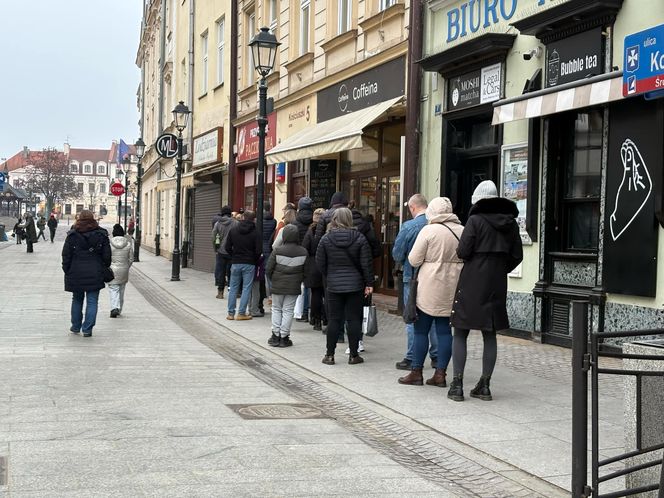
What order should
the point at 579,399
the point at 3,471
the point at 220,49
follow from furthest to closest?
the point at 220,49, the point at 3,471, the point at 579,399

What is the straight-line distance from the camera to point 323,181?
59.0ft

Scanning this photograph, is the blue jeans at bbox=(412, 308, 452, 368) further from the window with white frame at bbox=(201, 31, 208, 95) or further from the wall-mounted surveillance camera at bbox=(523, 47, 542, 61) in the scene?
the window with white frame at bbox=(201, 31, 208, 95)

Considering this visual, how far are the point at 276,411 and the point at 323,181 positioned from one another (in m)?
11.7

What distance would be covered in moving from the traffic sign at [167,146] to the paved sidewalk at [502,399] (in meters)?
13.0

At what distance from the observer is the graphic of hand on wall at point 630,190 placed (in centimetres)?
868

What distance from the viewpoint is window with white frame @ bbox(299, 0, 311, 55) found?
1870 centimetres

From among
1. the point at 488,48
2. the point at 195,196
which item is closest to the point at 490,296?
the point at 488,48

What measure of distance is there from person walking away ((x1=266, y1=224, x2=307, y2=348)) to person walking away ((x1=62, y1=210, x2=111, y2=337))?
7.93ft

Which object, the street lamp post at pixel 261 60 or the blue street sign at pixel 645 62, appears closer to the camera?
the blue street sign at pixel 645 62

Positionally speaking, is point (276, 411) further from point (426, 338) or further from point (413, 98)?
point (413, 98)

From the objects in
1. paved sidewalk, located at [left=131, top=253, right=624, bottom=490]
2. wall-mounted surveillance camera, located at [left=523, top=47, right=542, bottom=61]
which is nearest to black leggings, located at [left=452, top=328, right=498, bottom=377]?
paved sidewalk, located at [left=131, top=253, right=624, bottom=490]

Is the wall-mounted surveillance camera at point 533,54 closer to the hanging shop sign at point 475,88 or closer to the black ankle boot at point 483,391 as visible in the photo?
the hanging shop sign at point 475,88

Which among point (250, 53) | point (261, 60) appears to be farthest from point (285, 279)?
point (250, 53)

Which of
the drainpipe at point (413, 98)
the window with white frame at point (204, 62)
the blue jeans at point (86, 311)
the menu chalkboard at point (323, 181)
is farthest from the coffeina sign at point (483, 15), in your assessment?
the window with white frame at point (204, 62)
